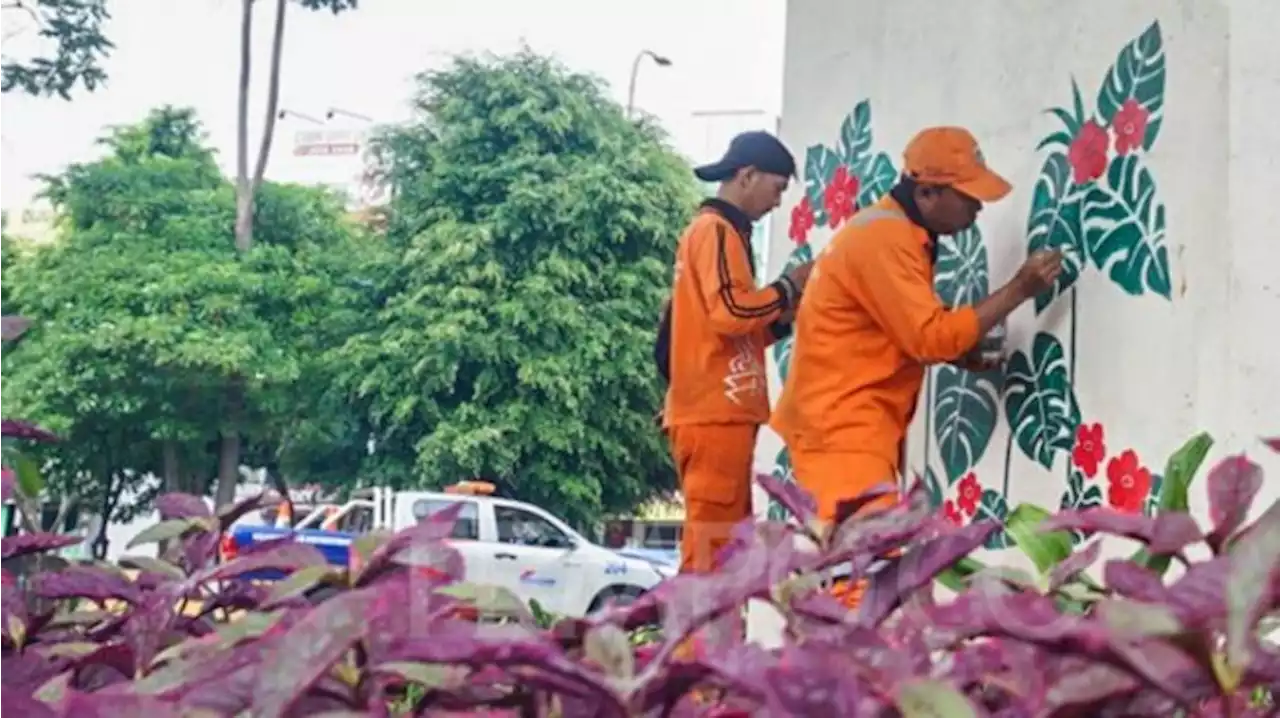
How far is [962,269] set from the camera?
9.73ft

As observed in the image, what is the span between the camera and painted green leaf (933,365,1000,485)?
282cm

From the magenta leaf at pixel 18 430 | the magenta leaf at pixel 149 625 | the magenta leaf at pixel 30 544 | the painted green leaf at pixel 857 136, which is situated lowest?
the magenta leaf at pixel 149 625

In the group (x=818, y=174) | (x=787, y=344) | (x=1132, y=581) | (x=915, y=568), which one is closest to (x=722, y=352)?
(x=787, y=344)

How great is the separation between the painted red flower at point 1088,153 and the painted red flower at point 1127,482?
0.46m

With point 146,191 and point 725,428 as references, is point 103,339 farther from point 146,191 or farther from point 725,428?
point 725,428

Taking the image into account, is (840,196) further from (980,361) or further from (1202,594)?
(1202,594)

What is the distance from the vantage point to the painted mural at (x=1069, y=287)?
240 centimetres

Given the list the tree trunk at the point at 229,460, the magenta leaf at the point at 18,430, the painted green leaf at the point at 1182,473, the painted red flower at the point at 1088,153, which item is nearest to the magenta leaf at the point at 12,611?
the magenta leaf at the point at 18,430

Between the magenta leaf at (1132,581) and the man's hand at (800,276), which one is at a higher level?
the man's hand at (800,276)

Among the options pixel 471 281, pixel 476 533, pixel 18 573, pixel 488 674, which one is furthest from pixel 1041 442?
pixel 471 281

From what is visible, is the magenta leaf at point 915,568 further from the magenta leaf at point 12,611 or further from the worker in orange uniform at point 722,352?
the worker in orange uniform at point 722,352

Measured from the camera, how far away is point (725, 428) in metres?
3.36

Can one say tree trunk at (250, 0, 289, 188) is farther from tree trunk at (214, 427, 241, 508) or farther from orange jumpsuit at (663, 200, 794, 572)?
orange jumpsuit at (663, 200, 794, 572)

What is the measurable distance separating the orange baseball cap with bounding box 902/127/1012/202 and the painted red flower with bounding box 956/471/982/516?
0.54 meters
